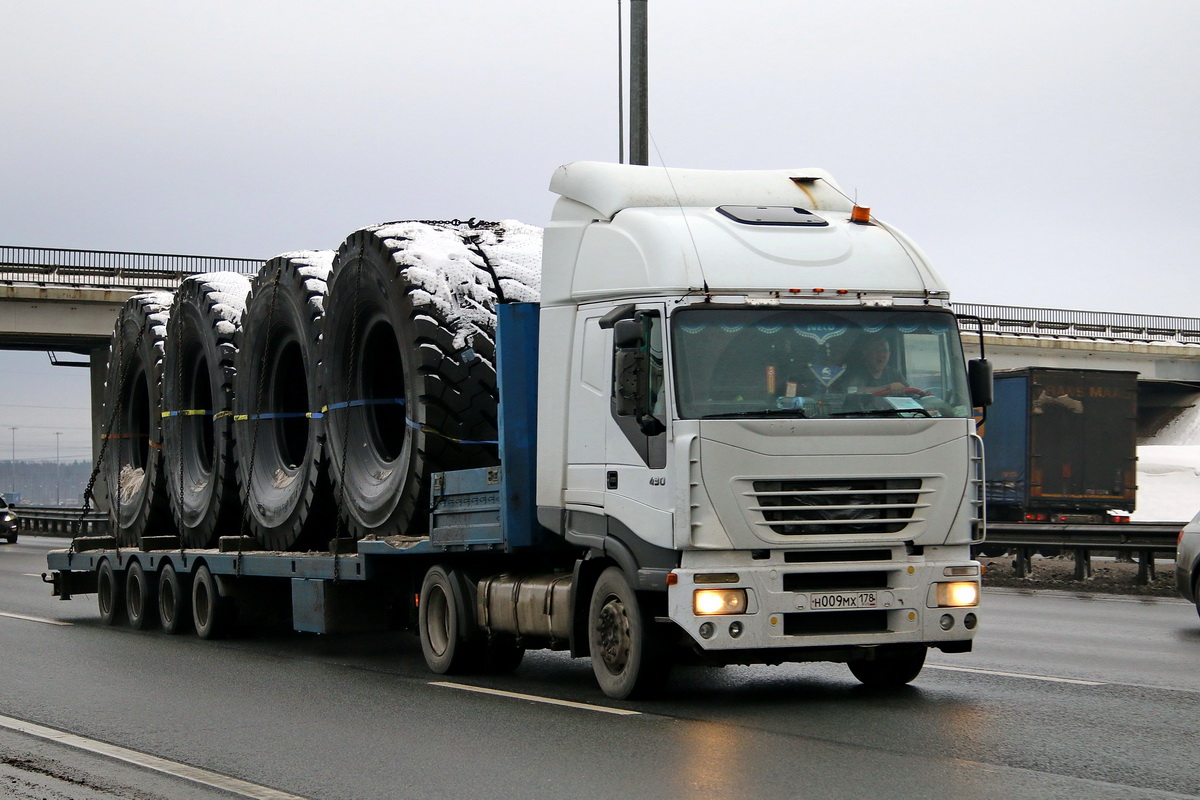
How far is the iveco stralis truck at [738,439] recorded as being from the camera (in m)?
9.15

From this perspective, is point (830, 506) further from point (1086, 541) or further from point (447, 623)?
point (1086, 541)

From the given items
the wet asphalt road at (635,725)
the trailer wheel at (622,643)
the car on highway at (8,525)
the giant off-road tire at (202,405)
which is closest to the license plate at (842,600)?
the wet asphalt road at (635,725)

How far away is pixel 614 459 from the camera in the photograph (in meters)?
9.84

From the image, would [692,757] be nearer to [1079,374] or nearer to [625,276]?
[625,276]

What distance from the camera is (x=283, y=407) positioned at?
1544cm

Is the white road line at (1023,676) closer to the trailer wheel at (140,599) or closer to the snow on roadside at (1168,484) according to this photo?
the trailer wheel at (140,599)

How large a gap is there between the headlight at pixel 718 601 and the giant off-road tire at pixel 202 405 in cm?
798

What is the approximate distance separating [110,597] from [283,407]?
406cm

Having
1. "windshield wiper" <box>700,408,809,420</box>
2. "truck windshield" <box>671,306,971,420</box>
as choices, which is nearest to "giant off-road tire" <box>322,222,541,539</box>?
"truck windshield" <box>671,306,971,420</box>

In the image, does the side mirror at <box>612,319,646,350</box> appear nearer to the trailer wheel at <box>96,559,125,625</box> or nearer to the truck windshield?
the truck windshield

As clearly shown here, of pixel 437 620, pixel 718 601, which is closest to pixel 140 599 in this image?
pixel 437 620

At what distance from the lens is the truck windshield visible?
927cm

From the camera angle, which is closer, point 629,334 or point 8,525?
point 629,334

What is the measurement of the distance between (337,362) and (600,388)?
168 inches
